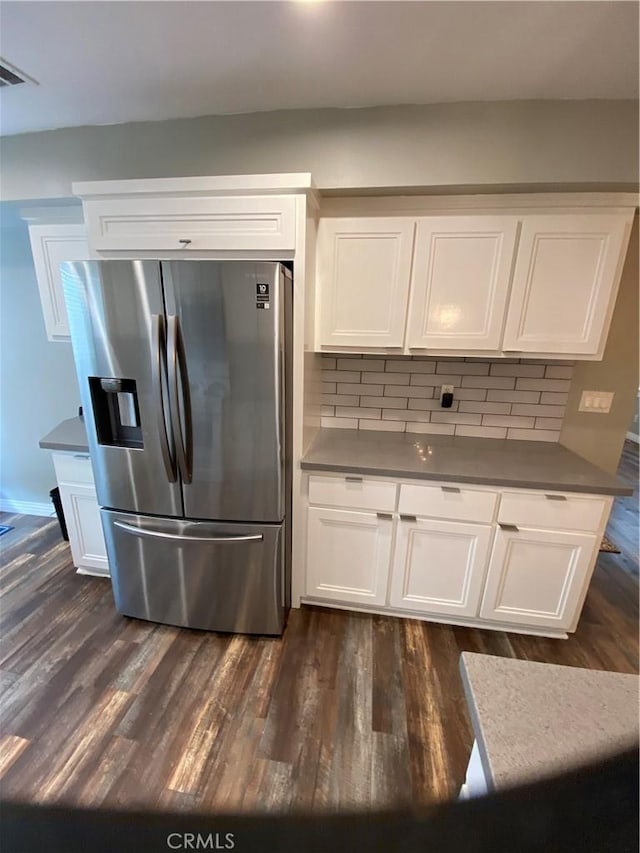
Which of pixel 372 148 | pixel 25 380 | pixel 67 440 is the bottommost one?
pixel 67 440

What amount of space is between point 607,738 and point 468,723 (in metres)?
1.22

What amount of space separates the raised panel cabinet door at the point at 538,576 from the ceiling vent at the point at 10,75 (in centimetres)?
282

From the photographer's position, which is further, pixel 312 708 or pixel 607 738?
pixel 312 708

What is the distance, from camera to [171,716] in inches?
58.4

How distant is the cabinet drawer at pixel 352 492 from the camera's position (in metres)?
1.78

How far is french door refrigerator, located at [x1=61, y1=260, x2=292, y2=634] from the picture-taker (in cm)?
147

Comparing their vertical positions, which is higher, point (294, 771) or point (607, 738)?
point (607, 738)

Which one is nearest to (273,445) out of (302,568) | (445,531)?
(302,568)

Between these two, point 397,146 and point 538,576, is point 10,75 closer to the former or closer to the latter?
point 397,146

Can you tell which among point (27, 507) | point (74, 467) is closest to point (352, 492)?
point (74, 467)

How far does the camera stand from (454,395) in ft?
7.11

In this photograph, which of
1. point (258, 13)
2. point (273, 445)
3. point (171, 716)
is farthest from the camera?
point (273, 445)

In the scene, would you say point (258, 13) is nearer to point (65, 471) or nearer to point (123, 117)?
point (123, 117)

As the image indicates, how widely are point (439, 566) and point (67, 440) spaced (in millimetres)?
2156
